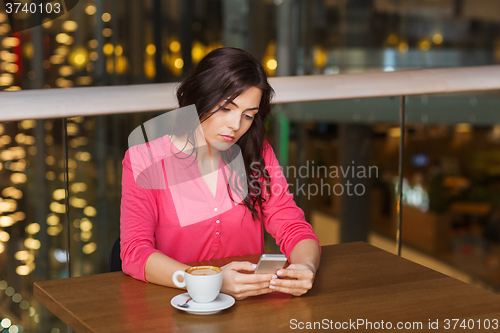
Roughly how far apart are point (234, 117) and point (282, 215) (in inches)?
12.0

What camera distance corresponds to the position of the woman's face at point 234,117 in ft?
4.19

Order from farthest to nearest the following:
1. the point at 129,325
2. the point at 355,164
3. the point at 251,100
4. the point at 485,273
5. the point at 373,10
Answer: the point at 485,273
the point at 373,10
the point at 355,164
the point at 251,100
the point at 129,325

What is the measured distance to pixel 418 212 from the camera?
11.2 metres

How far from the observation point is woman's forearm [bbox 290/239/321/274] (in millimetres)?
1110

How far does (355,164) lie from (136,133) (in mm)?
1652

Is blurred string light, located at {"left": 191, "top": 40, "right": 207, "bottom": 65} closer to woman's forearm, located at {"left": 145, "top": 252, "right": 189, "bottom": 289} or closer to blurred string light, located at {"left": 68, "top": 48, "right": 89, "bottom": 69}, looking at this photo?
blurred string light, located at {"left": 68, "top": 48, "right": 89, "bottom": 69}

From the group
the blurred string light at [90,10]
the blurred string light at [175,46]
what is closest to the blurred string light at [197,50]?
the blurred string light at [175,46]

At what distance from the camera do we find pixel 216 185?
1.44 m

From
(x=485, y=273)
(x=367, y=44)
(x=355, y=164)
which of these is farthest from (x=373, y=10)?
(x=485, y=273)

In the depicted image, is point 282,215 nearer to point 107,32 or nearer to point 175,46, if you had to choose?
point 107,32

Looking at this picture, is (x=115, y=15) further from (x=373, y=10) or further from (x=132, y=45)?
(x=373, y=10)

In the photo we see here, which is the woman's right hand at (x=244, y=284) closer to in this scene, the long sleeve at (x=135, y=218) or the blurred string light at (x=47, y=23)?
the long sleeve at (x=135, y=218)

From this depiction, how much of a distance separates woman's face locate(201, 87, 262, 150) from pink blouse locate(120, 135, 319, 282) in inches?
6.5

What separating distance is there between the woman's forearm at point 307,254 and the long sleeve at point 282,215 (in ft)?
0.25
